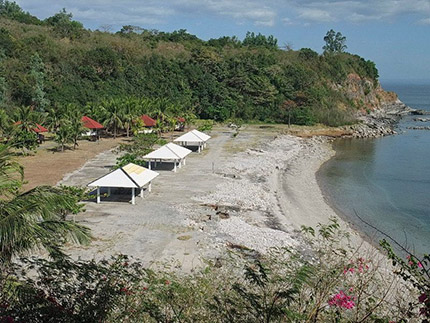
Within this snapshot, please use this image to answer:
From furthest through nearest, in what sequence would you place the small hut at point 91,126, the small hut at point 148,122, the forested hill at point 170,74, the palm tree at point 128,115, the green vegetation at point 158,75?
the forested hill at point 170,74 < the green vegetation at point 158,75 < the small hut at point 148,122 < the palm tree at point 128,115 < the small hut at point 91,126

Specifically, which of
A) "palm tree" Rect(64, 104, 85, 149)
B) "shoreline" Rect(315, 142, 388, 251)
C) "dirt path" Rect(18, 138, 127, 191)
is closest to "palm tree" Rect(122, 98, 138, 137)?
"dirt path" Rect(18, 138, 127, 191)

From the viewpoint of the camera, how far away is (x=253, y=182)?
24.1m

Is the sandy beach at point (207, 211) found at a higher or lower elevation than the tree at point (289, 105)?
lower

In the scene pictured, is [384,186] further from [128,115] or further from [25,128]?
[25,128]

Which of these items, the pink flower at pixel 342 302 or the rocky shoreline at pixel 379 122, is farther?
the rocky shoreline at pixel 379 122

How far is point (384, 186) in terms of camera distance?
91.9 ft

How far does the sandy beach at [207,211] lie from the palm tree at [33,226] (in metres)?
5.02

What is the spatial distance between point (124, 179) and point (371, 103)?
65.7 metres

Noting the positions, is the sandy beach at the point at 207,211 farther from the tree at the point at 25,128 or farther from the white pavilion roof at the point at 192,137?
the tree at the point at 25,128

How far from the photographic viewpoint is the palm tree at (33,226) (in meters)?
6.32

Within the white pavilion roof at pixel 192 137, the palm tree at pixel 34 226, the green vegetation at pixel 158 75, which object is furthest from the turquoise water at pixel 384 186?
the green vegetation at pixel 158 75

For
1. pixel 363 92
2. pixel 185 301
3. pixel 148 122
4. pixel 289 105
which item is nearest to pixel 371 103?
pixel 363 92

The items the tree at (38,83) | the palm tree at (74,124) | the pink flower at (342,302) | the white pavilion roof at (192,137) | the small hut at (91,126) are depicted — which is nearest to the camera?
the pink flower at (342,302)

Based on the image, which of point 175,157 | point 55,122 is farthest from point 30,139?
point 175,157
